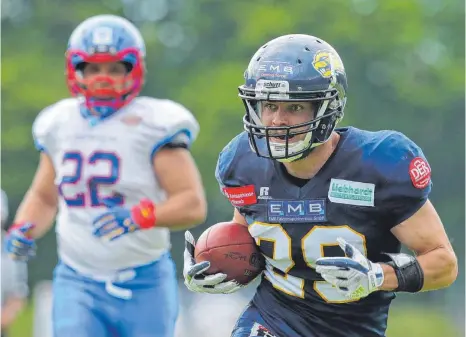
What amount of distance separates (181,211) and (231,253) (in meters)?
1.36

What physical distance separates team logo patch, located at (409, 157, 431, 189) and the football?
709mm

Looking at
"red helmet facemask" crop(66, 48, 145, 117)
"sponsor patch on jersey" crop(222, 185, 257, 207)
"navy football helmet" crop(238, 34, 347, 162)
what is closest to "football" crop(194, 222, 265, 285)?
"sponsor patch on jersey" crop(222, 185, 257, 207)

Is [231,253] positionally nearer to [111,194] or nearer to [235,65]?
[111,194]

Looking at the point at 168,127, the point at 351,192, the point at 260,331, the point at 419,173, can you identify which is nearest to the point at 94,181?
the point at 168,127

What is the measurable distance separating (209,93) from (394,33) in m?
3.52

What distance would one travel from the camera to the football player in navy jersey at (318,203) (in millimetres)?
4484

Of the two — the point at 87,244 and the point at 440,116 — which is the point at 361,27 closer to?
the point at 440,116

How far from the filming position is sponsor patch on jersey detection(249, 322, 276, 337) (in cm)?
472

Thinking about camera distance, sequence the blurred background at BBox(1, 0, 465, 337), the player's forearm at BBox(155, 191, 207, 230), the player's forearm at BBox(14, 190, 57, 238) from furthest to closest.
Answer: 1. the blurred background at BBox(1, 0, 465, 337)
2. the player's forearm at BBox(14, 190, 57, 238)
3. the player's forearm at BBox(155, 191, 207, 230)

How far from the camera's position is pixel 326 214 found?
4.57 m

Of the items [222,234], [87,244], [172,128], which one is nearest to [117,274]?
[87,244]

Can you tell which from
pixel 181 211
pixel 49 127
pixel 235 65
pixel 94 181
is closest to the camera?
pixel 181 211

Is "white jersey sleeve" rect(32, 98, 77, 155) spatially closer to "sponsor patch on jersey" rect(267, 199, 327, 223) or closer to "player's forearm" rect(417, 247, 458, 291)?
"sponsor patch on jersey" rect(267, 199, 327, 223)

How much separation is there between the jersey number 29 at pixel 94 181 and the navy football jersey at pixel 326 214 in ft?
4.87
